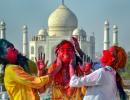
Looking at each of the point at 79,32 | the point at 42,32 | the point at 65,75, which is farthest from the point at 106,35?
the point at 65,75

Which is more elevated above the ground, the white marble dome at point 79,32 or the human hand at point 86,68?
the human hand at point 86,68

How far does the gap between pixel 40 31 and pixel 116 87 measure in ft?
183

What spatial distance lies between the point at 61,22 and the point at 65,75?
49.6 meters

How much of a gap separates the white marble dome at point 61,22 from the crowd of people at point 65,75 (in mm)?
49454

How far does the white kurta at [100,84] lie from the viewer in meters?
4.02

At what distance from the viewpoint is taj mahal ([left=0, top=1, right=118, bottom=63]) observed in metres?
54.3

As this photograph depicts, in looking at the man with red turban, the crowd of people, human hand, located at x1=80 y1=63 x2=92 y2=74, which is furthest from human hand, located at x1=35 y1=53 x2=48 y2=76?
human hand, located at x1=80 y1=63 x2=92 y2=74

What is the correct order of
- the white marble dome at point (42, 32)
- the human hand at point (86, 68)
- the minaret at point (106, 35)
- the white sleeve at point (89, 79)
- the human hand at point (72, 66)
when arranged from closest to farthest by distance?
the white sleeve at point (89, 79) → the human hand at point (72, 66) → the human hand at point (86, 68) → the minaret at point (106, 35) → the white marble dome at point (42, 32)

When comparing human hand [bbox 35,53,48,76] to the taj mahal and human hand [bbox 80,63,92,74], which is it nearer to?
human hand [bbox 80,63,92,74]

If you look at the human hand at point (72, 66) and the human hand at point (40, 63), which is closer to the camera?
the human hand at point (72, 66)

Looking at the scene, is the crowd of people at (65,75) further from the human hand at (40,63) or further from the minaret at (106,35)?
the minaret at (106,35)

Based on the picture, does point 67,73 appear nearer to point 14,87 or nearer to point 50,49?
point 14,87

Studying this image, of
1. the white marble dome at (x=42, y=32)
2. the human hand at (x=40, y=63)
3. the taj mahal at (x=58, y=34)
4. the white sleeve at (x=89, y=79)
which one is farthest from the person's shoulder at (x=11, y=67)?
the white marble dome at (x=42, y=32)

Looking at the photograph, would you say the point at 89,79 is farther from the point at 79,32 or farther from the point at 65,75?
the point at 79,32
